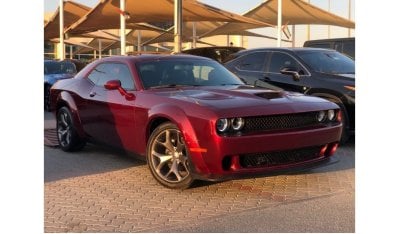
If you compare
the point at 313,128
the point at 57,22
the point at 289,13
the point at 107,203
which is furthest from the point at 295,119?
the point at 57,22

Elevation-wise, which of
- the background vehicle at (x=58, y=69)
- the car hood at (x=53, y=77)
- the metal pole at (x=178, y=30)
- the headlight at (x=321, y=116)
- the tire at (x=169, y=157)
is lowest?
the tire at (x=169, y=157)

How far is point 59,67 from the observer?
16.1 metres

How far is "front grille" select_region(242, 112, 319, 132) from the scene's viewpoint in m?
5.09

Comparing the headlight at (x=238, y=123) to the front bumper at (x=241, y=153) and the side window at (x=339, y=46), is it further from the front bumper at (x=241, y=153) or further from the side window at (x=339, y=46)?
the side window at (x=339, y=46)

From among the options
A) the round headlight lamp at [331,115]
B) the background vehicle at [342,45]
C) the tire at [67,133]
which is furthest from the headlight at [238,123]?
the background vehicle at [342,45]

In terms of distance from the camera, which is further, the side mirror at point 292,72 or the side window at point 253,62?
the side window at point 253,62

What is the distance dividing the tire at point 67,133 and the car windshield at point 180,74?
5.55 ft

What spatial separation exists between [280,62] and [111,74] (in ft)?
11.3

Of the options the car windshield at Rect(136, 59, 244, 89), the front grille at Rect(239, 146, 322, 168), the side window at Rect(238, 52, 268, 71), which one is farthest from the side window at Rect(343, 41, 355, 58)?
the front grille at Rect(239, 146, 322, 168)

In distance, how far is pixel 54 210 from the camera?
4.76m

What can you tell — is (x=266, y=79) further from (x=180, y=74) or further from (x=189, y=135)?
(x=189, y=135)

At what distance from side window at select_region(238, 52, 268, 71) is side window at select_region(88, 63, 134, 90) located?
10.5ft

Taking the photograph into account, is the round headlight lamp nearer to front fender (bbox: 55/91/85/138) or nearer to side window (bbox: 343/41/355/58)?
front fender (bbox: 55/91/85/138)

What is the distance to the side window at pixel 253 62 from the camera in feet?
31.1
